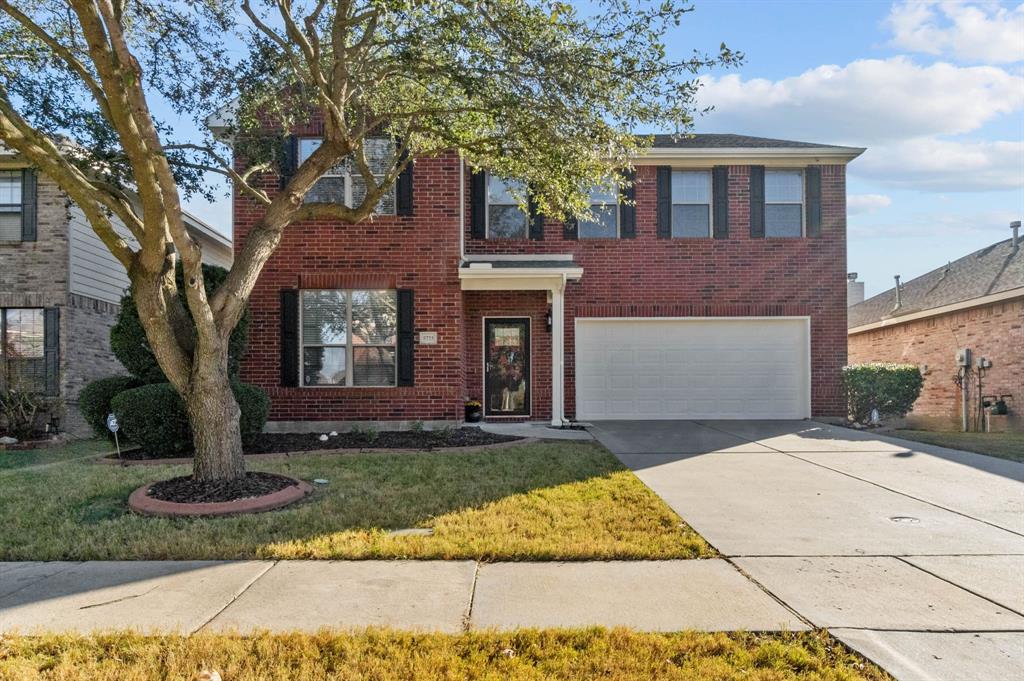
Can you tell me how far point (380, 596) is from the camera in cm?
382

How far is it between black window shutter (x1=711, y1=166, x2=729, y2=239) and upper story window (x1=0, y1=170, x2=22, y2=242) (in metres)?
13.2

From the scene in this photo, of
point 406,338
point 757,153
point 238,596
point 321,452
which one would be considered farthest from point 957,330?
point 238,596

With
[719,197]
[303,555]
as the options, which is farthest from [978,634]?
[719,197]

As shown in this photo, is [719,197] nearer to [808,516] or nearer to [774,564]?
[808,516]

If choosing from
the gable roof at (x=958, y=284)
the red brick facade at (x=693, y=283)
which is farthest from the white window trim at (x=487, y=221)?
the gable roof at (x=958, y=284)

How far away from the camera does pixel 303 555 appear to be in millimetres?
4562

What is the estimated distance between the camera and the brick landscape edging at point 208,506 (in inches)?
222

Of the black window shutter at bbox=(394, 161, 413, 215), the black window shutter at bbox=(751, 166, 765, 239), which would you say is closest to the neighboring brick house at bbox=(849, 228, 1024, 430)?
the black window shutter at bbox=(751, 166, 765, 239)

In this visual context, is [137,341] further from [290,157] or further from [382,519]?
[382,519]

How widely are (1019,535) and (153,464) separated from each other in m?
9.19

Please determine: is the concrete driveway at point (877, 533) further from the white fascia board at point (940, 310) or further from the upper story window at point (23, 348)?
the upper story window at point (23, 348)

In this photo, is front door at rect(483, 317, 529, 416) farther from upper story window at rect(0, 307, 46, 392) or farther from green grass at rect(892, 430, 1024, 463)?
upper story window at rect(0, 307, 46, 392)

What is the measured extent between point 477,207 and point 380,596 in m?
9.90

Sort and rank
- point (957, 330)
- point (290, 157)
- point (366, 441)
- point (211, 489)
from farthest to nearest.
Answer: point (957, 330) < point (290, 157) < point (366, 441) < point (211, 489)
